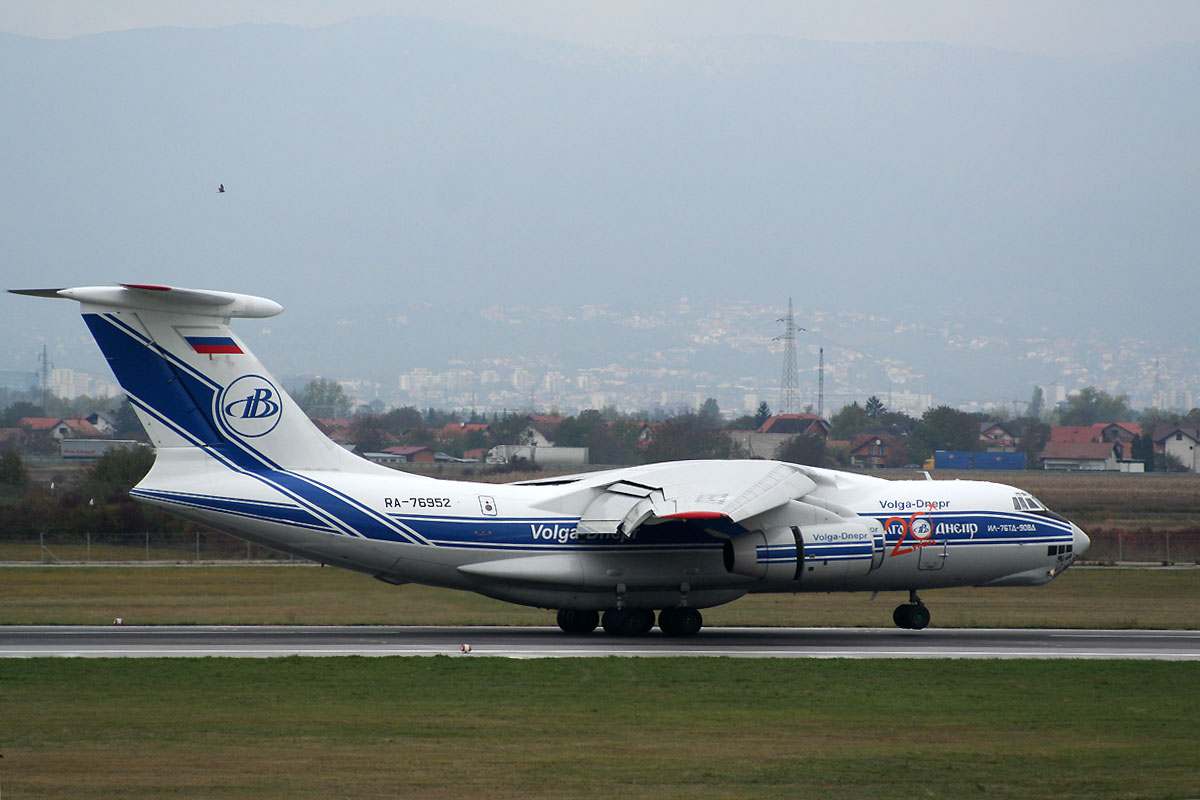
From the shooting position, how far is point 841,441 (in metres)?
78.3

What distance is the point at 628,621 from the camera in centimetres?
2497

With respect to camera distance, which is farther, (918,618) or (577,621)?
(918,618)

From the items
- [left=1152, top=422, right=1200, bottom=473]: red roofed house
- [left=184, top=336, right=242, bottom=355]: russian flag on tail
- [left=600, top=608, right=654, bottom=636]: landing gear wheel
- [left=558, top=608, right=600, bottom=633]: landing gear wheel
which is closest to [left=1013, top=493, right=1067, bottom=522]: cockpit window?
[left=600, top=608, right=654, bottom=636]: landing gear wheel

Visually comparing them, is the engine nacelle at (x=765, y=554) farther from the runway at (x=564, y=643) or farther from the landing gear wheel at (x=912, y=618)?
the landing gear wheel at (x=912, y=618)

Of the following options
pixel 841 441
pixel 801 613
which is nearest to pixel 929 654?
pixel 801 613

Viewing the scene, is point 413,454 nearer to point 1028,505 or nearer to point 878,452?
point 878,452

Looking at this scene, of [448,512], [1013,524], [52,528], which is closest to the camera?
[448,512]

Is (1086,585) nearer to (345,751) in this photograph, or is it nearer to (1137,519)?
(1137,519)

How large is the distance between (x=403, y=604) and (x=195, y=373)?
7767mm

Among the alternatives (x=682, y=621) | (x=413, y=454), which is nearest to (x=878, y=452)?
(x=413, y=454)

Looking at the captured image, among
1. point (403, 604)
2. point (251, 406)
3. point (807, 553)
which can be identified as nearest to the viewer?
point (251, 406)

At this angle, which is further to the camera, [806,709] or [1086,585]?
[1086,585]

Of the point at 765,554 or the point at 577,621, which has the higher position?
the point at 765,554

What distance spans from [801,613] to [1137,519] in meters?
27.7
